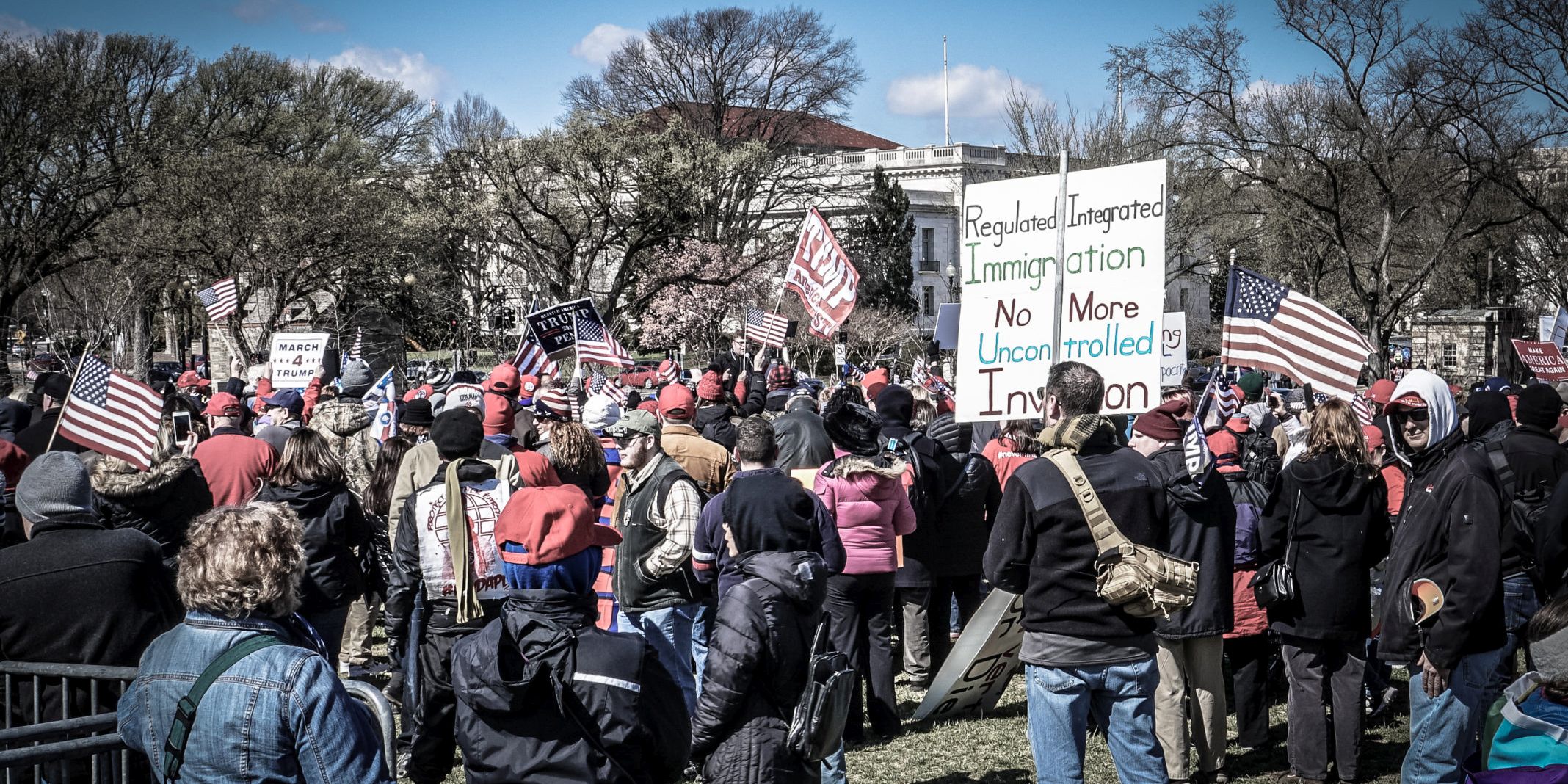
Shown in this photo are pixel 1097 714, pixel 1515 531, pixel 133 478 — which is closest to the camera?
pixel 1097 714

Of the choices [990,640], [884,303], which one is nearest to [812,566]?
[990,640]

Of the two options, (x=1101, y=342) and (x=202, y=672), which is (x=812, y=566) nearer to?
(x=202, y=672)

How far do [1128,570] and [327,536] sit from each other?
4.37 m

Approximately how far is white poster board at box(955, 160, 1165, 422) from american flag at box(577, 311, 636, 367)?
846 cm

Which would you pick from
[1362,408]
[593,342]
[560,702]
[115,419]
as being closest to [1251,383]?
[1362,408]

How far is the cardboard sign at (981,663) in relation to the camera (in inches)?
260

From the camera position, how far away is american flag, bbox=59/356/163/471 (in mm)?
7027

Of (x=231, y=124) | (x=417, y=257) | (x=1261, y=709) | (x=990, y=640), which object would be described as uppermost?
(x=231, y=124)

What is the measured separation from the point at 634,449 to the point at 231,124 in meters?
49.2

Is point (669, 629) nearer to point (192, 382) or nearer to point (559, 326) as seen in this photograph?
point (559, 326)

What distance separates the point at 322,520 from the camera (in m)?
6.96

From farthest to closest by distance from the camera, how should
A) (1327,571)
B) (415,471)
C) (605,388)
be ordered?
(605,388) < (415,471) < (1327,571)

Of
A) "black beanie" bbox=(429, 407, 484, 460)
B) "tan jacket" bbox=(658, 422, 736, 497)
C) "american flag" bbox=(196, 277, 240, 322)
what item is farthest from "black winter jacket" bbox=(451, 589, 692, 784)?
"american flag" bbox=(196, 277, 240, 322)

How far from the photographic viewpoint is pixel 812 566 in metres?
4.65
